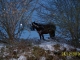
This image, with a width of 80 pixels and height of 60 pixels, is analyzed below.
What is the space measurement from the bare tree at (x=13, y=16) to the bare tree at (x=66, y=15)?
0.70 m

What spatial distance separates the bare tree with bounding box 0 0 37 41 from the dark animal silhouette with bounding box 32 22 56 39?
1.87ft

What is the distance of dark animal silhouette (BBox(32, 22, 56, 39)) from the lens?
34.4 feet

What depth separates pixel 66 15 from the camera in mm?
10156

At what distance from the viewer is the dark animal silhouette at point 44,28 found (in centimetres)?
1048

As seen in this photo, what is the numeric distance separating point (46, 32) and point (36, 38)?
584mm

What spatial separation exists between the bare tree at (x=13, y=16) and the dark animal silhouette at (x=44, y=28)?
22.5 inches

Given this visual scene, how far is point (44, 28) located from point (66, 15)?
1230 millimetres

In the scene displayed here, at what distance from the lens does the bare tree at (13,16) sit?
986 centimetres

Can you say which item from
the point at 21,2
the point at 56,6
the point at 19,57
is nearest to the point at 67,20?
the point at 56,6

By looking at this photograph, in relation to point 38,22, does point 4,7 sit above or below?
above

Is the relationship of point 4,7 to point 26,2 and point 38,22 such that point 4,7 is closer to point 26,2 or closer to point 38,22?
point 26,2

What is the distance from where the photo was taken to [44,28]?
10578mm

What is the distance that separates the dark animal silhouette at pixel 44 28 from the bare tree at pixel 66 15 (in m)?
0.39

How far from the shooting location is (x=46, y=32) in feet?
34.9
